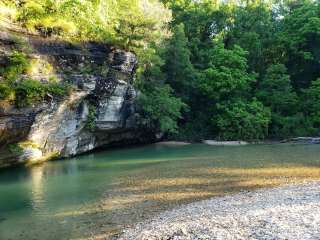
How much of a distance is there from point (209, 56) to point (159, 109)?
36.7ft

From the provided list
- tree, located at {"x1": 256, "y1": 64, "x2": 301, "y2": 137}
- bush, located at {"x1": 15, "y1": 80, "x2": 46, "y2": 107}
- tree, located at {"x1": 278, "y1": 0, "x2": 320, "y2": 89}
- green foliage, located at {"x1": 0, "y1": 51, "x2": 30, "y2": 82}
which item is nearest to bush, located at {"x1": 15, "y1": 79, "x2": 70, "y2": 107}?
bush, located at {"x1": 15, "y1": 80, "x2": 46, "y2": 107}

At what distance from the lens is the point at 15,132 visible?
84.2 feet

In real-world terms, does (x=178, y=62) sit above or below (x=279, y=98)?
above

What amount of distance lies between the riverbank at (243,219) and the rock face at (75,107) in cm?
1431

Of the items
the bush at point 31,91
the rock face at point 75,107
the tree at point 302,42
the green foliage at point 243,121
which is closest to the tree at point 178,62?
the green foliage at point 243,121

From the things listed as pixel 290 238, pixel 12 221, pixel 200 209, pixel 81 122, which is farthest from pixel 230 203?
pixel 81 122

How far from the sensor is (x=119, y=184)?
20625mm

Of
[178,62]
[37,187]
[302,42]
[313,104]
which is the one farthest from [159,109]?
[302,42]

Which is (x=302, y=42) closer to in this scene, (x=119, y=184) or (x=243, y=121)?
(x=243, y=121)

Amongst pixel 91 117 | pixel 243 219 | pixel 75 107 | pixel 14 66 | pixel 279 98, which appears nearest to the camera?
pixel 243 219

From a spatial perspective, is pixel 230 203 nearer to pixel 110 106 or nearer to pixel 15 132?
pixel 15 132

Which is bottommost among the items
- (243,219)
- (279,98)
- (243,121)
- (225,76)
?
(243,219)

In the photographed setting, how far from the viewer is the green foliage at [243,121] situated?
4125 cm

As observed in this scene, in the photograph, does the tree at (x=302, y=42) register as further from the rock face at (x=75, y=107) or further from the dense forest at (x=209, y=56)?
the rock face at (x=75, y=107)
